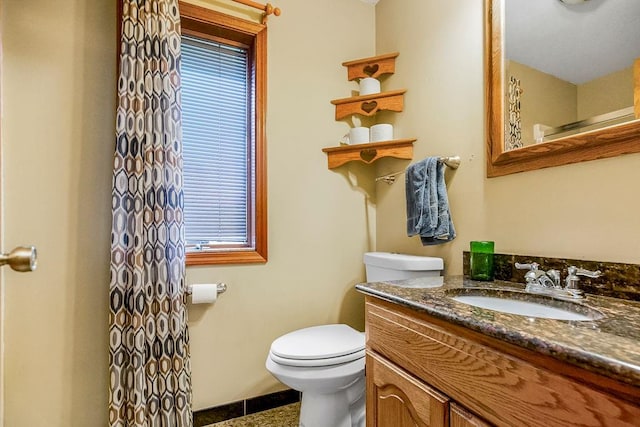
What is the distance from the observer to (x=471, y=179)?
141 cm

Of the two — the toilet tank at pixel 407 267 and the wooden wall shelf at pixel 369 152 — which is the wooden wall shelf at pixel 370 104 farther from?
the toilet tank at pixel 407 267

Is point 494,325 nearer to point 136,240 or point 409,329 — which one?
point 409,329

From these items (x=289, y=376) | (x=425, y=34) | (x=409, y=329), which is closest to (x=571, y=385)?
(x=409, y=329)

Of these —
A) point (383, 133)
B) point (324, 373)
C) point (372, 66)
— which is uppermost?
point (372, 66)

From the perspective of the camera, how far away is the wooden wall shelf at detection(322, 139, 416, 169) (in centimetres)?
176

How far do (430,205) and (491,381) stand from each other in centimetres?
87

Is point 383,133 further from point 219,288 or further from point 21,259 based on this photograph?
point 21,259

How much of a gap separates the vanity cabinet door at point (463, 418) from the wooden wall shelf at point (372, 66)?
1740mm

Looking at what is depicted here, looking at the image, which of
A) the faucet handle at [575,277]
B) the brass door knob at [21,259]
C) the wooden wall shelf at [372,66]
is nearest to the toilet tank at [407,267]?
the faucet handle at [575,277]

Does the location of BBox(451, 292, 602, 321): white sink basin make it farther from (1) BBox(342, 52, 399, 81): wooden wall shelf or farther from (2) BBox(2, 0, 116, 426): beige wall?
(2) BBox(2, 0, 116, 426): beige wall

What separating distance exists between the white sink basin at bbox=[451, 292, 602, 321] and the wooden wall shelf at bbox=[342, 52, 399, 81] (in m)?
1.41

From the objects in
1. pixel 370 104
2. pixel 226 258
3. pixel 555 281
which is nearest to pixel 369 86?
pixel 370 104

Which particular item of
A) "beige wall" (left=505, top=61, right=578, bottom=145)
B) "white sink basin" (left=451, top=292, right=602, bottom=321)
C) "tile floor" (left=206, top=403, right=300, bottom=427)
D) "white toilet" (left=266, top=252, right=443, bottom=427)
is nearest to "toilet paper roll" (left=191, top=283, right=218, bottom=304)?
"white toilet" (left=266, top=252, right=443, bottom=427)

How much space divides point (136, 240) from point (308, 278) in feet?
3.00
